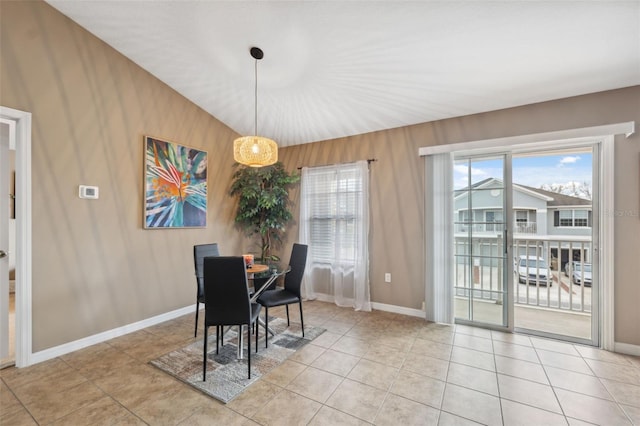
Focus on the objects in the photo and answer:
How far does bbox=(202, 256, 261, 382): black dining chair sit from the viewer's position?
2109 millimetres

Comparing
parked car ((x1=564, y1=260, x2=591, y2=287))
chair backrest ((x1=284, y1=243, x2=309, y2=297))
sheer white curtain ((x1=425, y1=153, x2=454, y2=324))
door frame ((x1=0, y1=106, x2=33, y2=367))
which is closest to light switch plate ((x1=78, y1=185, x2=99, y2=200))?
door frame ((x1=0, y1=106, x2=33, y2=367))

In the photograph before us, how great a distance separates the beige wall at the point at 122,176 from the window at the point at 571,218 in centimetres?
114

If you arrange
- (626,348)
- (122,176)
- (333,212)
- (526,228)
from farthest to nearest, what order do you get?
(333,212) → (526,228) → (122,176) → (626,348)

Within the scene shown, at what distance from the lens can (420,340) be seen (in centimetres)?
284

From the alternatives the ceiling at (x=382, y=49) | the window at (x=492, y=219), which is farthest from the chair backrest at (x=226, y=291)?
the window at (x=492, y=219)

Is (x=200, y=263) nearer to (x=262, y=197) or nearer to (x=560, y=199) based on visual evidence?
(x=262, y=197)

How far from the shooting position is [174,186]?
3471 millimetres

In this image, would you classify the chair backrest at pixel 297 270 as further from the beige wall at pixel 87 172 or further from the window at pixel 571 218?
the window at pixel 571 218

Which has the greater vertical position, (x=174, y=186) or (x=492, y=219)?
(x=174, y=186)

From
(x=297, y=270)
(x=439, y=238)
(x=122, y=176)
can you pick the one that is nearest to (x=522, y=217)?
(x=439, y=238)

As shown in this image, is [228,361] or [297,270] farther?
[297,270]

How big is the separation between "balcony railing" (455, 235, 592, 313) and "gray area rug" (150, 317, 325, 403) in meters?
1.97

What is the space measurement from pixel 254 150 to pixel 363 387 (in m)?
2.25

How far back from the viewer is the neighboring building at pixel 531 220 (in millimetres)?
3180
